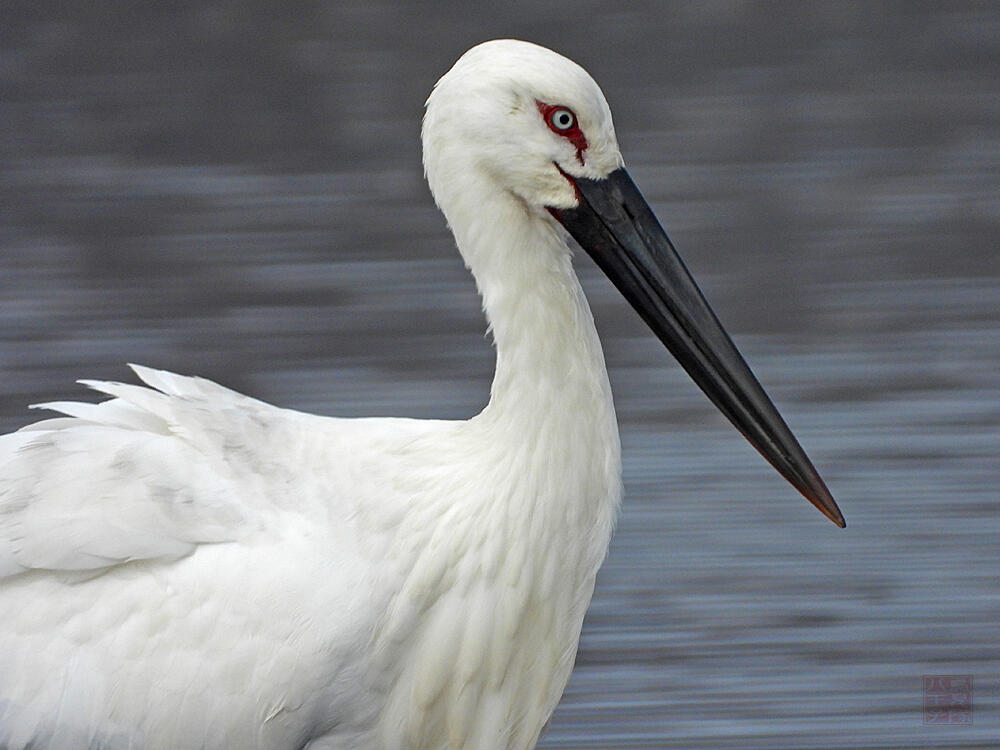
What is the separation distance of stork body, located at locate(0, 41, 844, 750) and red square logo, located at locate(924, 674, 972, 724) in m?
1.10

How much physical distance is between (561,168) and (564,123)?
7cm

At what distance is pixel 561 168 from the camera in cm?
292

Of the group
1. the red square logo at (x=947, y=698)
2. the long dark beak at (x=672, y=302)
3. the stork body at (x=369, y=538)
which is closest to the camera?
the stork body at (x=369, y=538)

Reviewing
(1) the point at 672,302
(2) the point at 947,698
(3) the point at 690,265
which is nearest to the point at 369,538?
(1) the point at 672,302

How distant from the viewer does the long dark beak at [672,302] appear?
9.75 feet

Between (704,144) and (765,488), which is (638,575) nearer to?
(765,488)

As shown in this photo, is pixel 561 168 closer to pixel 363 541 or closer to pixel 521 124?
pixel 521 124

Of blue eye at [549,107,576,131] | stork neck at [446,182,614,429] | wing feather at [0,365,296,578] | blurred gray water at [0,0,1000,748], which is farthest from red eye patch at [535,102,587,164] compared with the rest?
blurred gray water at [0,0,1000,748]

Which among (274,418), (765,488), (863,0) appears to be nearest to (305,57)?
(863,0)

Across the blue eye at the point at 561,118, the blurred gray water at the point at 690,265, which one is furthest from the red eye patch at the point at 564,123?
the blurred gray water at the point at 690,265

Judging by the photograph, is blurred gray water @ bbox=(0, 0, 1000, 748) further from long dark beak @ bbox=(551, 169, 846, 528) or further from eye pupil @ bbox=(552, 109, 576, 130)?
eye pupil @ bbox=(552, 109, 576, 130)

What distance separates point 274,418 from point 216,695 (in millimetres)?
482

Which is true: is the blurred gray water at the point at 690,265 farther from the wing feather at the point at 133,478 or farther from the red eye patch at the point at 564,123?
the red eye patch at the point at 564,123

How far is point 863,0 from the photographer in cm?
650
